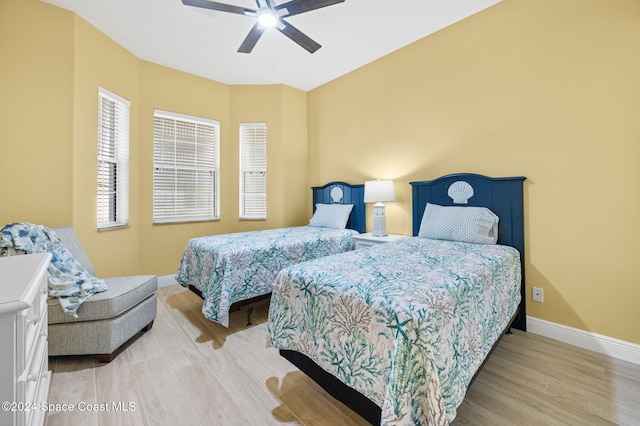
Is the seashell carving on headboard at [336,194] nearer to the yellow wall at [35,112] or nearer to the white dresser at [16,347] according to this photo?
the yellow wall at [35,112]

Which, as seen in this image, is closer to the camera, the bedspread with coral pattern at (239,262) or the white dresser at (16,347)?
the white dresser at (16,347)

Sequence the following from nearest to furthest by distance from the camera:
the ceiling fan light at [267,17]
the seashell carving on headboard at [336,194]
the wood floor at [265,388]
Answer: the wood floor at [265,388] → the ceiling fan light at [267,17] → the seashell carving on headboard at [336,194]

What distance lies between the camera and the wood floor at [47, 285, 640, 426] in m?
1.48

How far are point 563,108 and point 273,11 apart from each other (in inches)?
97.9

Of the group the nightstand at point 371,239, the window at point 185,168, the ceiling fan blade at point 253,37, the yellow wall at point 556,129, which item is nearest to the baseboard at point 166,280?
the window at point 185,168

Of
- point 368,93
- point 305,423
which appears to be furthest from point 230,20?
point 305,423

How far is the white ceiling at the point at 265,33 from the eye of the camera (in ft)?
8.45

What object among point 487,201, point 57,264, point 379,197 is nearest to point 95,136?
point 57,264

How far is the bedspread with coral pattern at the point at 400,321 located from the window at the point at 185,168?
2.86 metres

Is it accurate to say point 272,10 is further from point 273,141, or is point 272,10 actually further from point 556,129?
point 556,129

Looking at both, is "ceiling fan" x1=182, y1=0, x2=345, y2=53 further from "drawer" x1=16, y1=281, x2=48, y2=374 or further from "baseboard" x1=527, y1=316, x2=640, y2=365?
"baseboard" x1=527, y1=316, x2=640, y2=365

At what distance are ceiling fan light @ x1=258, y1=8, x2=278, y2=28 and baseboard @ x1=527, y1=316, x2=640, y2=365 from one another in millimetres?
3390

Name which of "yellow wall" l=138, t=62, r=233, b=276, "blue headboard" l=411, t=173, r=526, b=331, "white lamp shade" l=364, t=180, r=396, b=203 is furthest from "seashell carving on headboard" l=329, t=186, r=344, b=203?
"yellow wall" l=138, t=62, r=233, b=276

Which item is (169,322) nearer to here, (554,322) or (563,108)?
(554,322)
